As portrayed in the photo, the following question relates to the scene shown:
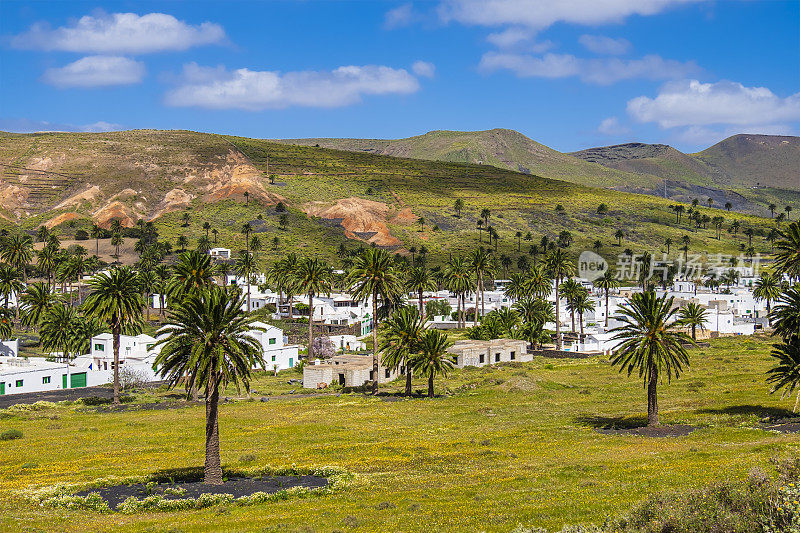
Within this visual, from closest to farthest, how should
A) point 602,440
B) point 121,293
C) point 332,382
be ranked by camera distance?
point 602,440 < point 121,293 < point 332,382

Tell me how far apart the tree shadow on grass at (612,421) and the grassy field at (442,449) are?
265 mm

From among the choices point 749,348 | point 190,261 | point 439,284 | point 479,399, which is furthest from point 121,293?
point 439,284

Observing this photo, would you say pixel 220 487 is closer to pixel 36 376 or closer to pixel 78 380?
pixel 36 376

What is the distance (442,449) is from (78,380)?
61.1 m

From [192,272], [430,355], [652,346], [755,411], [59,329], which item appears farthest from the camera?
[59,329]

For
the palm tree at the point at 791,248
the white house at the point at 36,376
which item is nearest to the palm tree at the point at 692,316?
the palm tree at the point at 791,248

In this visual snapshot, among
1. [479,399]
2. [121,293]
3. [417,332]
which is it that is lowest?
[479,399]

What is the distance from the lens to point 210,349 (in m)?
35.7

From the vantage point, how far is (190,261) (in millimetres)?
73250

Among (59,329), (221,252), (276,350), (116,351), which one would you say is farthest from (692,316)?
(221,252)

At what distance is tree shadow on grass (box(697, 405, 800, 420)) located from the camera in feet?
164

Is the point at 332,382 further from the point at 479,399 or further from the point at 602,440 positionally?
the point at 602,440

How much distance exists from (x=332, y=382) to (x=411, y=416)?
84.8 feet

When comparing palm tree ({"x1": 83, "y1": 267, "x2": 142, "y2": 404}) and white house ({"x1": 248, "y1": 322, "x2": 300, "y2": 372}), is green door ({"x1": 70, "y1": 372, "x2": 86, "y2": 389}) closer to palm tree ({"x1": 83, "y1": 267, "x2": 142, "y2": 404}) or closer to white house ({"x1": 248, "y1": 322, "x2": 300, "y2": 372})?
palm tree ({"x1": 83, "y1": 267, "x2": 142, "y2": 404})
